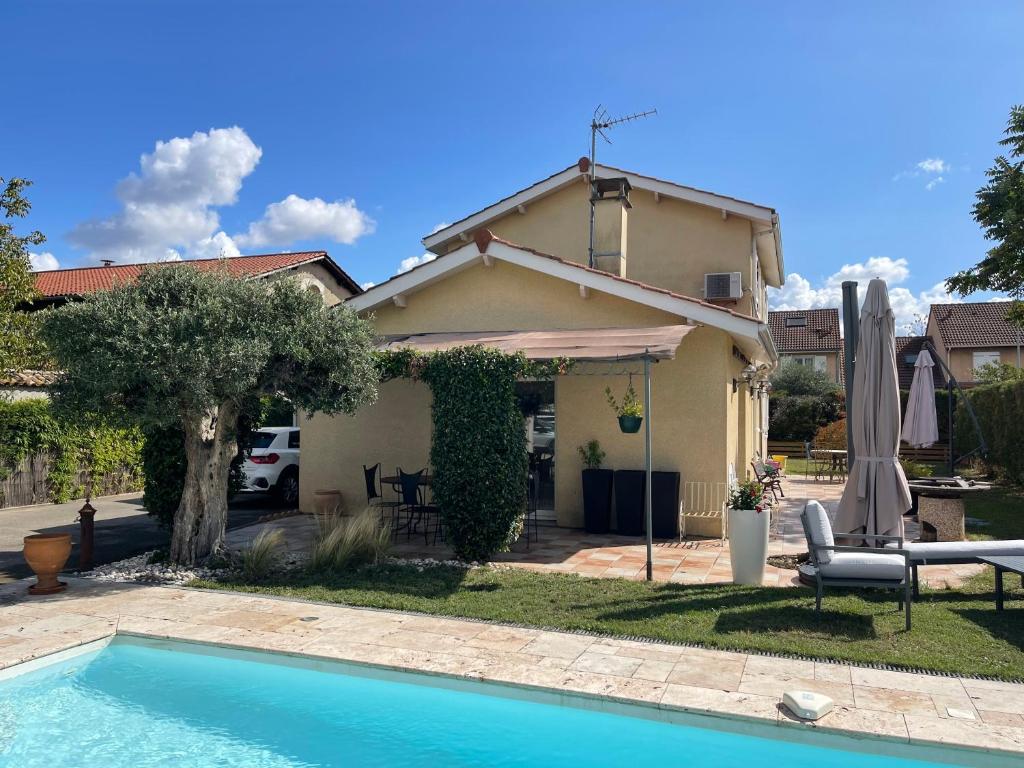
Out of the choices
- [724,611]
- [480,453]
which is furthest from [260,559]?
[724,611]

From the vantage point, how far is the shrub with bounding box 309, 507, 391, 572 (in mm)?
10984

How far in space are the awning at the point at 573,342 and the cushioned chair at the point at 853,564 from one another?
3.58 meters

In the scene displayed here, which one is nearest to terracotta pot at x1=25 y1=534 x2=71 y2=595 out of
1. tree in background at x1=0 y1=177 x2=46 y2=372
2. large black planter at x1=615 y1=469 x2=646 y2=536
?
tree in background at x1=0 y1=177 x2=46 y2=372

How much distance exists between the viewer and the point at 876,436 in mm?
9664

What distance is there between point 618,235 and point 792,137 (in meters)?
4.49

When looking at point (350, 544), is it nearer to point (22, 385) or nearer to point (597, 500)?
point (597, 500)

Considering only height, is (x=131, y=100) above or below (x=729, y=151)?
above

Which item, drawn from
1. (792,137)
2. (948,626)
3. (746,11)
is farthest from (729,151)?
(948,626)

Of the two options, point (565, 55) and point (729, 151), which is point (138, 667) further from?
point (729, 151)

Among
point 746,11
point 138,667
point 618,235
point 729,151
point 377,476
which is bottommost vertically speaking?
point 138,667

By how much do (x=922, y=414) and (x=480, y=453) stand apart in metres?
11.5

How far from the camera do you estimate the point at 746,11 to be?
12.2 m

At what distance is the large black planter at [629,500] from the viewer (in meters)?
13.7

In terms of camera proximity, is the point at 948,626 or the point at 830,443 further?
the point at 830,443
